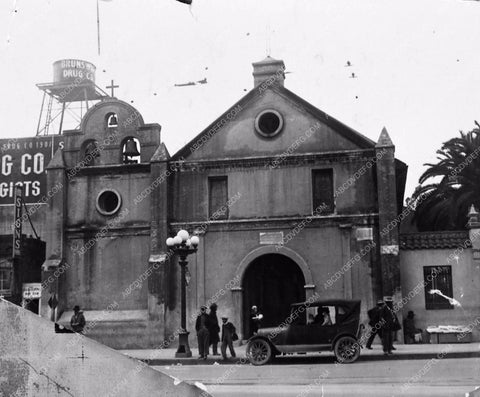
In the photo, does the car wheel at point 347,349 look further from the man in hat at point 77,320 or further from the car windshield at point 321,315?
the man in hat at point 77,320

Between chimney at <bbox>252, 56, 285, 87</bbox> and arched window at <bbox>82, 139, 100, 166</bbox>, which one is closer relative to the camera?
arched window at <bbox>82, 139, 100, 166</bbox>

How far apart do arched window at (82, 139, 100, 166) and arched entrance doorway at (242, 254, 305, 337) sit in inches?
299

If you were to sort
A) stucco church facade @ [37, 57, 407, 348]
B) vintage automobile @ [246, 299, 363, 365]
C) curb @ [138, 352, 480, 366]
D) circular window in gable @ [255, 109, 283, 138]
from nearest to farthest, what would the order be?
vintage automobile @ [246, 299, 363, 365] → curb @ [138, 352, 480, 366] → stucco church facade @ [37, 57, 407, 348] → circular window in gable @ [255, 109, 283, 138]

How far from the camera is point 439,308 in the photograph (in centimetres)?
2412

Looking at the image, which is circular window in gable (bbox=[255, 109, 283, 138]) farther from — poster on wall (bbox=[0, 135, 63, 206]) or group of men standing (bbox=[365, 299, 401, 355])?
poster on wall (bbox=[0, 135, 63, 206])

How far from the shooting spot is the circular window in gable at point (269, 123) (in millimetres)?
25953

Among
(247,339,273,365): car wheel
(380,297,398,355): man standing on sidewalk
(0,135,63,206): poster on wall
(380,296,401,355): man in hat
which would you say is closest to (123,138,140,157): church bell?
(247,339,273,365): car wheel

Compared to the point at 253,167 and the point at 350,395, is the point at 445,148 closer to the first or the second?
the point at 253,167

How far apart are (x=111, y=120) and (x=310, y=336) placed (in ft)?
45.1

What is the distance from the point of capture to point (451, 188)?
30.9 m

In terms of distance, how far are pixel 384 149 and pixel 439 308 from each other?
5.77m

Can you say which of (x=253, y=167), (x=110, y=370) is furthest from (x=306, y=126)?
(x=110, y=370)

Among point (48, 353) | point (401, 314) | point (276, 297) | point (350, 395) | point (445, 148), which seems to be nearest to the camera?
point (48, 353)

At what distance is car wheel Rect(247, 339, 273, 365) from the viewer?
17.8 metres
